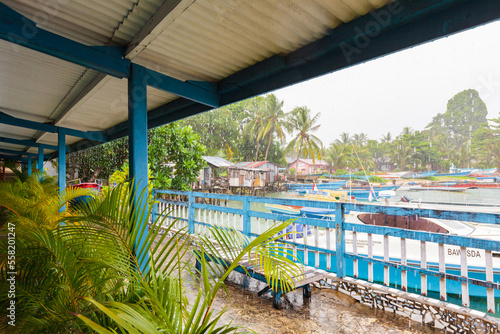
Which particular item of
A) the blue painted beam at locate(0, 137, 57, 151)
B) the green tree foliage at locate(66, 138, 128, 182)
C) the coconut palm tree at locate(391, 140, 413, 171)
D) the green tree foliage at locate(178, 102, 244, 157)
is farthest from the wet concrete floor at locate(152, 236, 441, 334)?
the green tree foliage at locate(178, 102, 244, 157)

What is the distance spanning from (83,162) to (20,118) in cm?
1047

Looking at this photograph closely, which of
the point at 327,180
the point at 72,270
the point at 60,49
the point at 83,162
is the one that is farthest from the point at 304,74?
the point at 327,180

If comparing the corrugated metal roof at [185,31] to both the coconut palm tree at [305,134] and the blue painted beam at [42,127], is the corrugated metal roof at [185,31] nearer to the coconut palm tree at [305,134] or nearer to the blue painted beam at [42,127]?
the blue painted beam at [42,127]

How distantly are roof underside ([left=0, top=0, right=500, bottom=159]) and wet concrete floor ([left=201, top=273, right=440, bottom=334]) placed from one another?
6.60ft

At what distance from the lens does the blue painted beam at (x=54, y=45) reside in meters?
1.83

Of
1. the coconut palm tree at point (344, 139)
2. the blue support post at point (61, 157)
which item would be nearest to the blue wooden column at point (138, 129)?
the blue support post at point (61, 157)

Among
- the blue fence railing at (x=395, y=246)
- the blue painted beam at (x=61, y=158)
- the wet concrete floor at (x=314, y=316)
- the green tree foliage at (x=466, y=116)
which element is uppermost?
the green tree foliage at (x=466, y=116)

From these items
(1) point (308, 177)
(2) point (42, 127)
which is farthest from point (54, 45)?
(1) point (308, 177)

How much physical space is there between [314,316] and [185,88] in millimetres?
2560

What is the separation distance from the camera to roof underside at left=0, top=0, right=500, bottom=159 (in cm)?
158

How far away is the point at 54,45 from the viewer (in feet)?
6.56

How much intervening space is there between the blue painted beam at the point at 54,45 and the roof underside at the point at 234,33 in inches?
2.8

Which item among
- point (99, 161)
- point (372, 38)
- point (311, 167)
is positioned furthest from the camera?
point (311, 167)

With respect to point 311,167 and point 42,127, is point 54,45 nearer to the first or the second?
point 42,127
